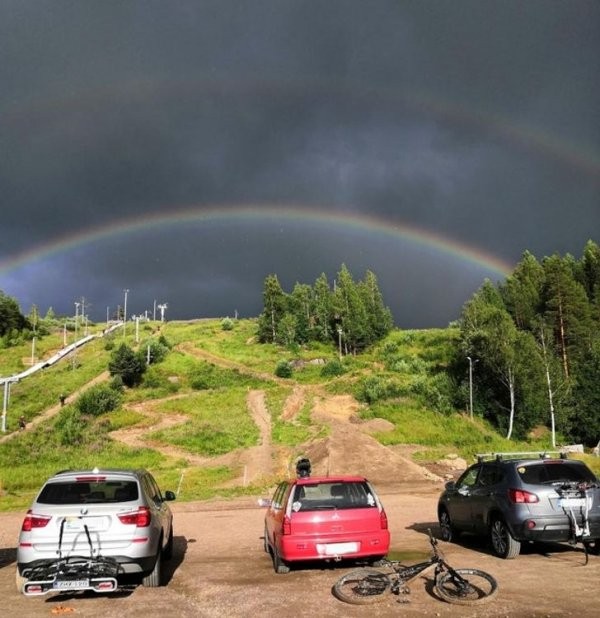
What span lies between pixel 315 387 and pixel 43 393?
3177cm

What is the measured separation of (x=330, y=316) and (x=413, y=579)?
101m

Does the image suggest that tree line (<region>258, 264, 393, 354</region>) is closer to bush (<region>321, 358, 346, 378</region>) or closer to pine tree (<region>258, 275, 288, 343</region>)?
pine tree (<region>258, 275, 288, 343</region>)

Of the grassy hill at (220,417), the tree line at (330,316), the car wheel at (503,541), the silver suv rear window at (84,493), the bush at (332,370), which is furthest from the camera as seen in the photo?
the tree line at (330,316)

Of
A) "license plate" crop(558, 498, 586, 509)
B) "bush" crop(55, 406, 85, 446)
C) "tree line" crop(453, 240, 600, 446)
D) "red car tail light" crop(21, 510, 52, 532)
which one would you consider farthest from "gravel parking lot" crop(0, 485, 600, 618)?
"tree line" crop(453, 240, 600, 446)

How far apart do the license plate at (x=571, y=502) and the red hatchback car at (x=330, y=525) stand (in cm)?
316

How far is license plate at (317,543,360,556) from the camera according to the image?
9.34 meters

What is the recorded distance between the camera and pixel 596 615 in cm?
683

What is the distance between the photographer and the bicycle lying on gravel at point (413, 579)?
7.54 metres

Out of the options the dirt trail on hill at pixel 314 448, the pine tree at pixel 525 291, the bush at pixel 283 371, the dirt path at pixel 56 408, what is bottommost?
the dirt trail on hill at pixel 314 448

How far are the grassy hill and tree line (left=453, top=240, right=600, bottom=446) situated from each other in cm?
327

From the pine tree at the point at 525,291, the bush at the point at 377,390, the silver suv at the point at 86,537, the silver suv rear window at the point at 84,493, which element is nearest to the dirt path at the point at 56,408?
the bush at the point at 377,390

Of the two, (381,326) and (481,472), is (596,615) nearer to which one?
(481,472)

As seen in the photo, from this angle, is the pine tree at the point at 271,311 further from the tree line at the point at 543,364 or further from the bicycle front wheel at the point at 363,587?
the bicycle front wheel at the point at 363,587

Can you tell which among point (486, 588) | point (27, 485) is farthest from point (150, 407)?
point (486, 588)
